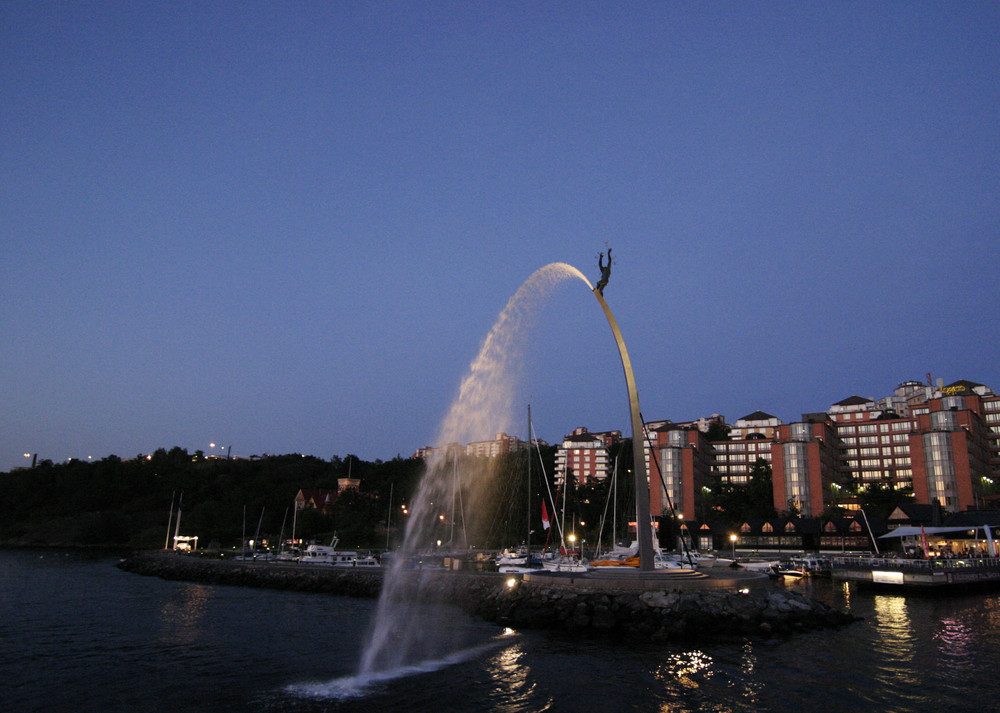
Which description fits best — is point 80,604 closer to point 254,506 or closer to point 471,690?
point 471,690

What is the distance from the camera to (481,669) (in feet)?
76.6

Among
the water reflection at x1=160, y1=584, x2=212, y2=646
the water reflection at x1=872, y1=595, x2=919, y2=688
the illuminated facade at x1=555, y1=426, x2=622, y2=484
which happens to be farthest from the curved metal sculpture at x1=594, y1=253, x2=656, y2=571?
the illuminated facade at x1=555, y1=426, x2=622, y2=484

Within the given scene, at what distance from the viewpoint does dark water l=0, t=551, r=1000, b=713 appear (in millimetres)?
19422

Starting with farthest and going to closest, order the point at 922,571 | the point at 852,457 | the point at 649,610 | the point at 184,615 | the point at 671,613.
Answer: the point at 852,457, the point at 922,571, the point at 184,615, the point at 649,610, the point at 671,613

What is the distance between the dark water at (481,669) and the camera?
1942 cm

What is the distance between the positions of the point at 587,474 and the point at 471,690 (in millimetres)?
157837

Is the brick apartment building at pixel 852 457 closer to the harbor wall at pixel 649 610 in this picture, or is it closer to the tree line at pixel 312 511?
the tree line at pixel 312 511

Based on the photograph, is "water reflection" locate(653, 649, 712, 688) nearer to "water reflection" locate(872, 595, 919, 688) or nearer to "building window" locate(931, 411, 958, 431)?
"water reflection" locate(872, 595, 919, 688)

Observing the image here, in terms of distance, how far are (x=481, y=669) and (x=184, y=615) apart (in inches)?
990

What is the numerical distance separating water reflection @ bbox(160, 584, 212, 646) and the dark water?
0.68ft

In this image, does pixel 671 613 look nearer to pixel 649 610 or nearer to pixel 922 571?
pixel 649 610

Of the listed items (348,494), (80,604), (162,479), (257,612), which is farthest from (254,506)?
(257,612)

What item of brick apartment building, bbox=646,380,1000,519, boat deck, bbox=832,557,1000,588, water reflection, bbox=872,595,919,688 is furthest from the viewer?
brick apartment building, bbox=646,380,1000,519

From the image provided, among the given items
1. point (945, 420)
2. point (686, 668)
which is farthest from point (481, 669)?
point (945, 420)
